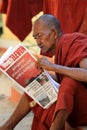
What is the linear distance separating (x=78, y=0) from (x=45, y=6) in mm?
319

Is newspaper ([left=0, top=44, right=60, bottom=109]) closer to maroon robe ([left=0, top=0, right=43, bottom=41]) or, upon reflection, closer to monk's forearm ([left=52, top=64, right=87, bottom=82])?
monk's forearm ([left=52, top=64, right=87, bottom=82])

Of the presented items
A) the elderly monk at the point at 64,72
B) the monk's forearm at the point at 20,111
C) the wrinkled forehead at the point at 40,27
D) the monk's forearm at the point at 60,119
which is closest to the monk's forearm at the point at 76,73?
the elderly monk at the point at 64,72

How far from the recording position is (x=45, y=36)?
2053mm

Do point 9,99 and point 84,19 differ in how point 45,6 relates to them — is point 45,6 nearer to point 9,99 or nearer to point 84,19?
point 84,19

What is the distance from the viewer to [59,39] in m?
2.06

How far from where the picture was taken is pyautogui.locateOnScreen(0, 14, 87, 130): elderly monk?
1.83 m

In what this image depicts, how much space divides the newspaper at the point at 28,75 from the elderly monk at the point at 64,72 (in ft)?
0.23

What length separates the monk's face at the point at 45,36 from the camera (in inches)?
80.8

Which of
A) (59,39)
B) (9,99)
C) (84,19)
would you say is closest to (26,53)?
(59,39)

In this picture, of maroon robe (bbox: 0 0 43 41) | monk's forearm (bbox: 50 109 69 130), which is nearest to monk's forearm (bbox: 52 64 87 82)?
monk's forearm (bbox: 50 109 69 130)

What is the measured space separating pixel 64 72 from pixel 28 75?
276 millimetres

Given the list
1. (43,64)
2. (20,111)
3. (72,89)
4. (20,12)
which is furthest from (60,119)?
(20,12)

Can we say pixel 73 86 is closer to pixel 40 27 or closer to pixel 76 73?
pixel 76 73

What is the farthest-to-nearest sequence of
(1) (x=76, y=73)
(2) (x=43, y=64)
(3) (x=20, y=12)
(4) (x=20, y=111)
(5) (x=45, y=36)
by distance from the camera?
(3) (x=20, y=12), (4) (x=20, y=111), (5) (x=45, y=36), (2) (x=43, y=64), (1) (x=76, y=73)
